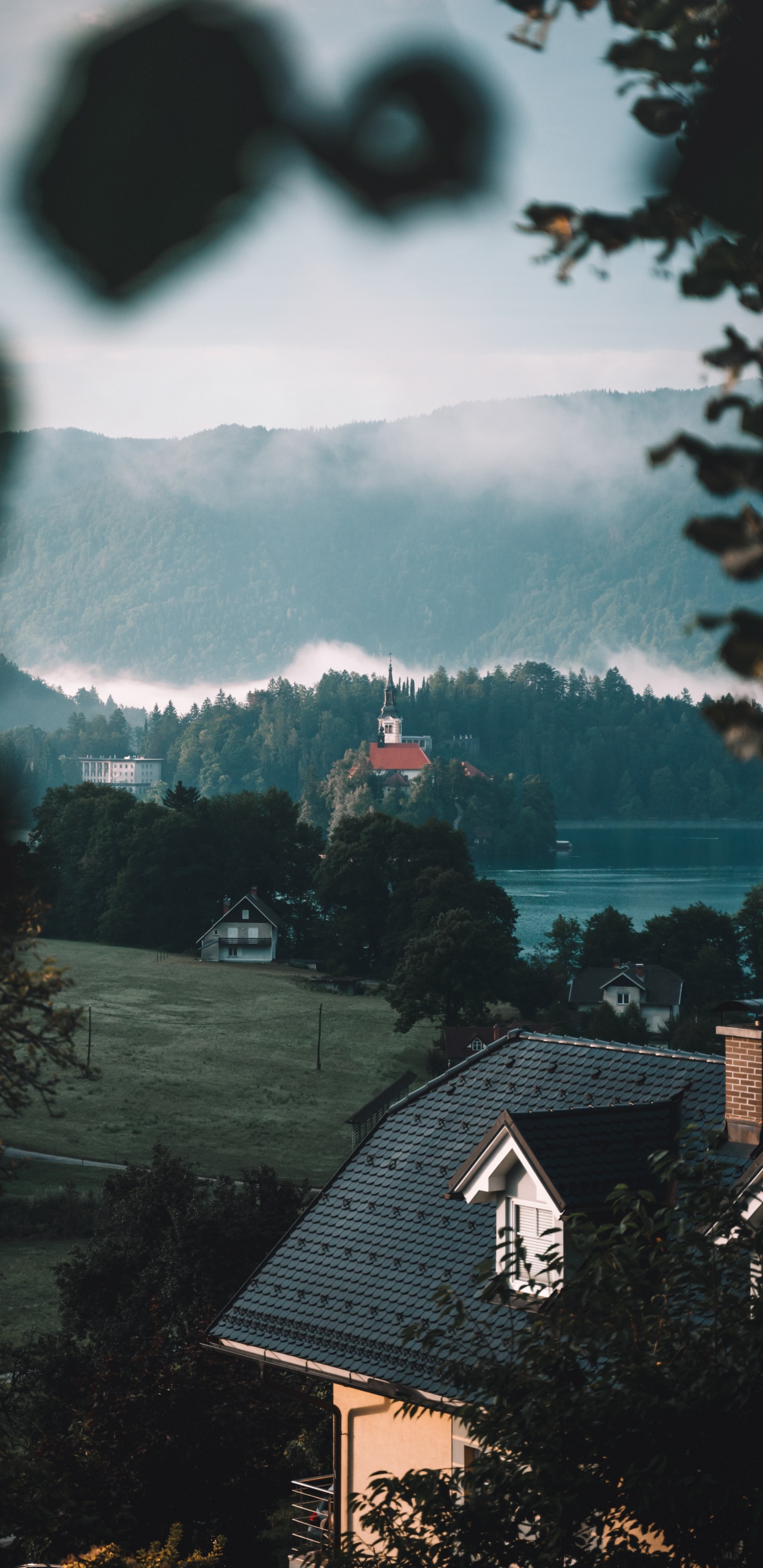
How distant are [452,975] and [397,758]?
133 m

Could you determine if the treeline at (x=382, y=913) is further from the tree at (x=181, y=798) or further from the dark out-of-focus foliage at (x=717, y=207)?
the dark out-of-focus foliage at (x=717, y=207)

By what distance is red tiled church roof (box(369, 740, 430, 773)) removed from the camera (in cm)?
19362

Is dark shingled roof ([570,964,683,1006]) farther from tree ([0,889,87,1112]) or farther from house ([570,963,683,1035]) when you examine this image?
tree ([0,889,87,1112])

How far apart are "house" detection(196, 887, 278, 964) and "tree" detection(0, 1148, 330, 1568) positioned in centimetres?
6519

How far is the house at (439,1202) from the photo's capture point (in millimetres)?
12688

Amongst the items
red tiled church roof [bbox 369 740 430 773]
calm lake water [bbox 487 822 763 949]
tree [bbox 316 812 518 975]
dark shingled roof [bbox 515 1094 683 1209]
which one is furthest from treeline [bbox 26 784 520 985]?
red tiled church roof [bbox 369 740 430 773]

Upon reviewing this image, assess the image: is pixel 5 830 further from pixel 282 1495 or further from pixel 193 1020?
pixel 193 1020

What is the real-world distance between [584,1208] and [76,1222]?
88.9ft

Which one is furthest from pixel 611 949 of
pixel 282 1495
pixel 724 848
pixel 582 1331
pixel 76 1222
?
pixel 724 848

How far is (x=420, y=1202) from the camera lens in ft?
48.9

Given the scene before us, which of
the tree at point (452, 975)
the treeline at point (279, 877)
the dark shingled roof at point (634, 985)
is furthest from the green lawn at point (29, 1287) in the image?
the dark shingled roof at point (634, 985)

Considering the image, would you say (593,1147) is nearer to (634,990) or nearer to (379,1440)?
(379,1440)

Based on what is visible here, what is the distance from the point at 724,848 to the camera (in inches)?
7047

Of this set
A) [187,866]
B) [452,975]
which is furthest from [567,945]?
[187,866]
